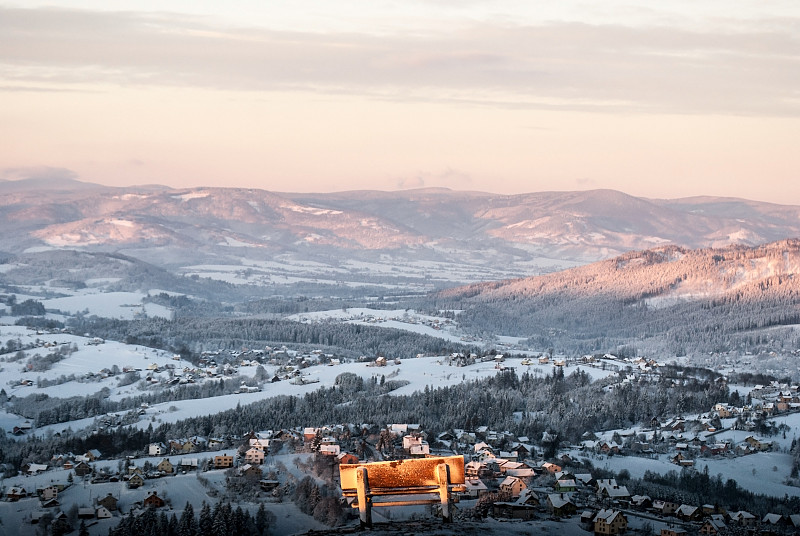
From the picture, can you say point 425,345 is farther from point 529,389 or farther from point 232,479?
point 232,479

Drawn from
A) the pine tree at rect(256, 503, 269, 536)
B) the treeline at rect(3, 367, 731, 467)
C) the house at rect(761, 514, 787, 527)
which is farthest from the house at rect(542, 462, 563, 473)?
the pine tree at rect(256, 503, 269, 536)

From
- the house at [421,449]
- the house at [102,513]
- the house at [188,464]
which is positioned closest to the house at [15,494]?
the house at [102,513]

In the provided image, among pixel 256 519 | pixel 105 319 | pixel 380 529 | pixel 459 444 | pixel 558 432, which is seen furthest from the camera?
pixel 105 319

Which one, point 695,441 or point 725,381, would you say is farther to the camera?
point 725,381

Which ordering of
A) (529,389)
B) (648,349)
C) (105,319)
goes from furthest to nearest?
(105,319) < (648,349) < (529,389)

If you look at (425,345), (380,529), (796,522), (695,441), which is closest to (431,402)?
(695,441)

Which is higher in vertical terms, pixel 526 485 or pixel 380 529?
pixel 380 529

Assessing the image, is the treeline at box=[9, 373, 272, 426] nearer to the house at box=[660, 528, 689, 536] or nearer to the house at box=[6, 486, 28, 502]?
the house at box=[6, 486, 28, 502]
